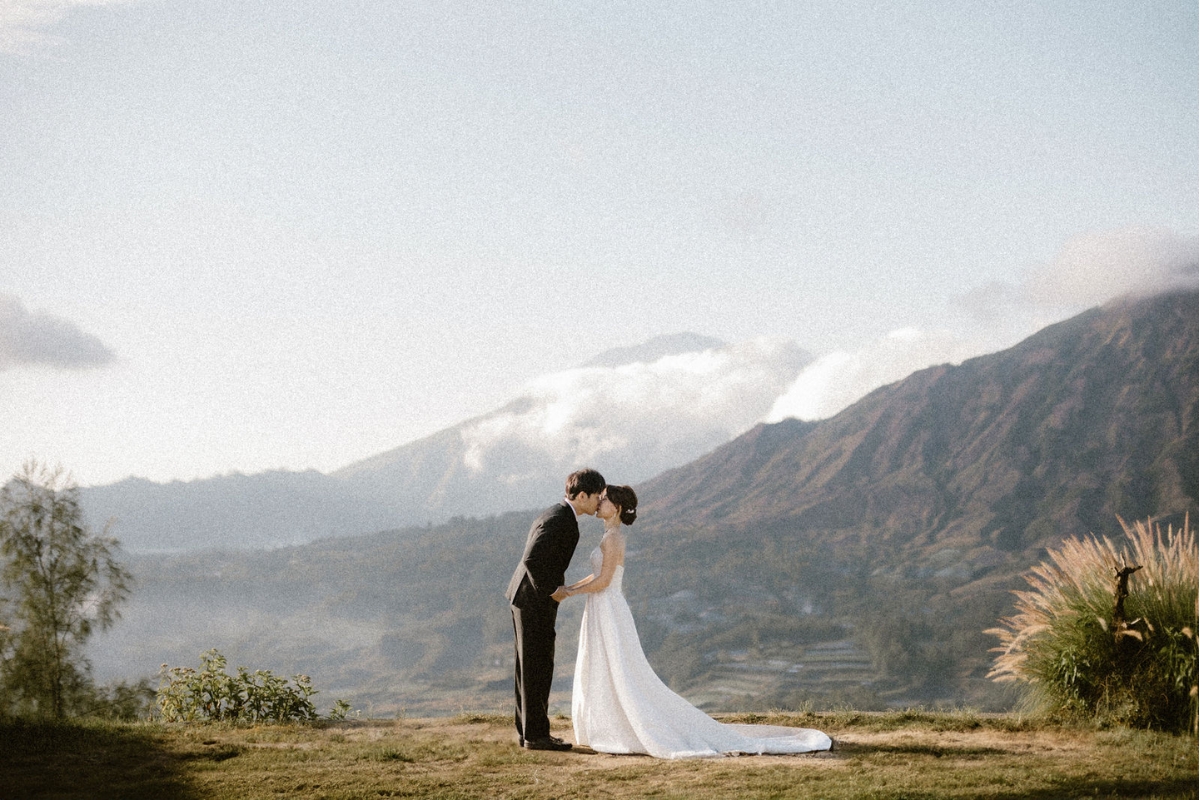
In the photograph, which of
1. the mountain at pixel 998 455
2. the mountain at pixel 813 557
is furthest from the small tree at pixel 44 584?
the mountain at pixel 998 455

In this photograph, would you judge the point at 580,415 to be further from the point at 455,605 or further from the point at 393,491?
the point at 455,605

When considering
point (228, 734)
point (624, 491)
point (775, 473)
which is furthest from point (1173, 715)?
point (775, 473)

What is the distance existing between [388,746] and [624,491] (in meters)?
2.55

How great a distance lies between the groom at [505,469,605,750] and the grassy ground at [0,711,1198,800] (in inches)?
19.2

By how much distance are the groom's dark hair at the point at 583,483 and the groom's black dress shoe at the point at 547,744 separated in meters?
1.70

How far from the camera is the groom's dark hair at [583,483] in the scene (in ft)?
21.4

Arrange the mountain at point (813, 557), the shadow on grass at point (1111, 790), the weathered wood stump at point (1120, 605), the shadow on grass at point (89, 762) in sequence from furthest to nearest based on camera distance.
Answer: the mountain at point (813, 557) → the weathered wood stump at point (1120, 605) → the shadow on grass at point (89, 762) → the shadow on grass at point (1111, 790)

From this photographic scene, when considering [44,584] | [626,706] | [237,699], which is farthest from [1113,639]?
[44,584]

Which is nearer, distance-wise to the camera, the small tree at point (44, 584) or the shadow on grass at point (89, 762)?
the shadow on grass at point (89, 762)

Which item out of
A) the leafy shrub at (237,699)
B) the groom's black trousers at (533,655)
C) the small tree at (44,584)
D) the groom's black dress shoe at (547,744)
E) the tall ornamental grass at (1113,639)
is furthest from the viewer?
the small tree at (44,584)

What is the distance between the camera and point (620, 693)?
658cm

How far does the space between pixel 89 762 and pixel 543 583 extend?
329 cm

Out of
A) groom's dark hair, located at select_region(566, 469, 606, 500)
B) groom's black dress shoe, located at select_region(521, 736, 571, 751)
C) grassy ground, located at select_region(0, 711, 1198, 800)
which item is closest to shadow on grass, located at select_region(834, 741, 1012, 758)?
grassy ground, located at select_region(0, 711, 1198, 800)

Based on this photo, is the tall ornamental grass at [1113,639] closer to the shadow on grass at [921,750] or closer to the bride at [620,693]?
the shadow on grass at [921,750]
